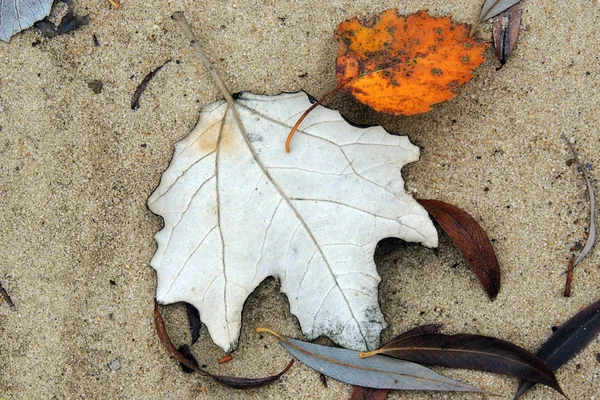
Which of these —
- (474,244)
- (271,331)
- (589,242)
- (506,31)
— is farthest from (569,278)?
(271,331)

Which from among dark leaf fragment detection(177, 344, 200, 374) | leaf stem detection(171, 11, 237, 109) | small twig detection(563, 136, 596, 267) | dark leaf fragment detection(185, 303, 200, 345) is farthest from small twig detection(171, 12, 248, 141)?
small twig detection(563, 136, 596, 267)

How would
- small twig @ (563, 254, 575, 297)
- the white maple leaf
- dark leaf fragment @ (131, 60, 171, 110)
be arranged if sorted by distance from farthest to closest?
dark leaf fragment @ (131, 60, 171, 110) < small twig @ (563, 254, 575, 297) < the white maple leaf

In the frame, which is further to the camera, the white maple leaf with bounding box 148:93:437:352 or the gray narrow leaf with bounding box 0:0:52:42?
the gray narrow leaf with bounding box 0:0:52:42

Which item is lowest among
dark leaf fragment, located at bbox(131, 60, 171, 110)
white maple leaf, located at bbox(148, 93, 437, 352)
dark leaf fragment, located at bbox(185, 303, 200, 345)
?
dark leaf fragment, located at bbox(185, 303, 200, 345)

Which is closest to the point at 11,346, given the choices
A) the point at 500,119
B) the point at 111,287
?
the point at 111,287

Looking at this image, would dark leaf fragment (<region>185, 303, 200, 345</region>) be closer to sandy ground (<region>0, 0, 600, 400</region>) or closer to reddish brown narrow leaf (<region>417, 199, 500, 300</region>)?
sandy ground (<region>0, 0, 600, 400</region>)

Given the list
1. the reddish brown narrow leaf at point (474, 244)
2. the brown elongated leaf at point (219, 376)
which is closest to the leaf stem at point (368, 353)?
the brown elongated leaf at point (219, 376)
